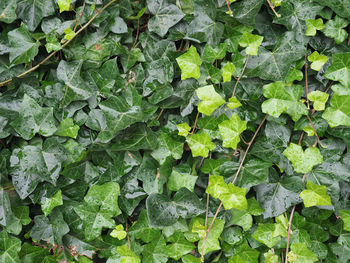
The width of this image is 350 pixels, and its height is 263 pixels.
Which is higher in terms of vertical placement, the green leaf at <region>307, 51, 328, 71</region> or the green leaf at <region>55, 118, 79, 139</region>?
the green leaf at <region>307, 51, 328, 71</region>

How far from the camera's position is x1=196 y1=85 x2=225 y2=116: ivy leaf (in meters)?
0.94

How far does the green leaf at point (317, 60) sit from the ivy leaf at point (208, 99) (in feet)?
1.04

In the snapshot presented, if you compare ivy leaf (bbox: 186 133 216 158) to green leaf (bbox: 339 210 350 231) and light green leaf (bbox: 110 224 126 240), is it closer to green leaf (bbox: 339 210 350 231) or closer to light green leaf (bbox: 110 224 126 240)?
light green leaf (bbox: 110 224 126 240)

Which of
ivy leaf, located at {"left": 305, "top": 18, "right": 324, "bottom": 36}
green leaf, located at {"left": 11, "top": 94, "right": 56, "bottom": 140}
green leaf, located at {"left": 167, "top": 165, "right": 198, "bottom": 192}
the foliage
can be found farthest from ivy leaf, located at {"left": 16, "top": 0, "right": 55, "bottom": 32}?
ivy leaf, located at {"left": 305, "top": 18, "right": 324, "bottom": 36}

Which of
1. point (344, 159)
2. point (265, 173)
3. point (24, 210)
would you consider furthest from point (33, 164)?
point (344, 159)

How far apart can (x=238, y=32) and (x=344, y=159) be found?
545mm

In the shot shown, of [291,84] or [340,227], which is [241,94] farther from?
[340,227]

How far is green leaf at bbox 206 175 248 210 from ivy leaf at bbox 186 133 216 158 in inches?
3.5

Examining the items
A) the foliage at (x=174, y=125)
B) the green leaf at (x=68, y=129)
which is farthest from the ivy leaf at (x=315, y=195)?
the green leaf at (x=68, y=129)

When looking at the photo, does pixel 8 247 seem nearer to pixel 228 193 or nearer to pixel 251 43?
pixel 228 193

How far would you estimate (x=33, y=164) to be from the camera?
0.96 m

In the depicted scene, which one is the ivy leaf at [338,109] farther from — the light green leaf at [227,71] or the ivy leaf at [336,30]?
the light green leaf at [227,71]

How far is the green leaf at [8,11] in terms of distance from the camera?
966 millimetres

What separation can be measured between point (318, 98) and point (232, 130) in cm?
30
